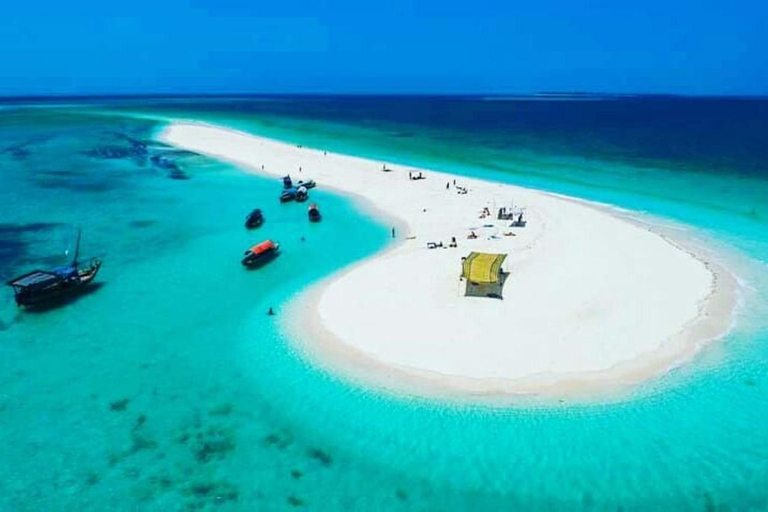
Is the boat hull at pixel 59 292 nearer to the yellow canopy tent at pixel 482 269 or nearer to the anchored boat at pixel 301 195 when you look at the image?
the yellow canopy tent at pixel 482 269

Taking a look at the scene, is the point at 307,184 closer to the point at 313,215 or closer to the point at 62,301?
the point at 313,215

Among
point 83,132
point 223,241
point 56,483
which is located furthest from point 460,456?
point 83,132

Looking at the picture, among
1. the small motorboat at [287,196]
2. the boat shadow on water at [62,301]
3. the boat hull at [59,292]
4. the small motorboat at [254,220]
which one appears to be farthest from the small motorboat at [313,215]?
the boat shadow on water at [62,301]

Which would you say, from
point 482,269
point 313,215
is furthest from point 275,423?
point 313,215

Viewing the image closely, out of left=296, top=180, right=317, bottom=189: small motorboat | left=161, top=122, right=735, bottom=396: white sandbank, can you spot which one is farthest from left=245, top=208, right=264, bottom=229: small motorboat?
left=296, top=180, right=317, bottom=189: small motorboat

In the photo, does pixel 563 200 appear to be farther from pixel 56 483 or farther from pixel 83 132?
pixel 83 132

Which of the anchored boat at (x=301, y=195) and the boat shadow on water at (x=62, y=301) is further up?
the anchored boat at (x=301, y=195)
